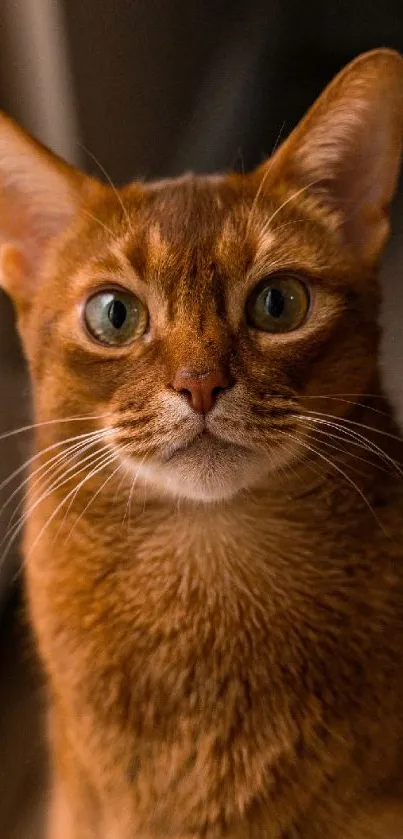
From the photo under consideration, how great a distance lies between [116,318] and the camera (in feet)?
2.76

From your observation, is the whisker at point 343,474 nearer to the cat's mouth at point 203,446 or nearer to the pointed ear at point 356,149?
→ the cat's mouth at point 203,446

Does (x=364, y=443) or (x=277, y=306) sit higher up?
(x=277, y=306)

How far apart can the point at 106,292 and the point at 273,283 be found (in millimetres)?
162

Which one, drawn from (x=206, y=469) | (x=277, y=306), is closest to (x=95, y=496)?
(x=206, y=469)

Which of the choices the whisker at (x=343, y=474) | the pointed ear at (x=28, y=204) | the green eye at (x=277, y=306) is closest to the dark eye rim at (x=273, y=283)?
the green eye at (x=277, y=306)

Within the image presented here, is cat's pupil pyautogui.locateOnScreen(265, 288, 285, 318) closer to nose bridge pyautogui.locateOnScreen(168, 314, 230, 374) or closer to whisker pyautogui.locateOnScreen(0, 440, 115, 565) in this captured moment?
nose bridge pyautogui.locateOnScreen(168, 314, 230, 374)

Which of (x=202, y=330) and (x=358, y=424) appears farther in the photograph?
(x=358, y=424)

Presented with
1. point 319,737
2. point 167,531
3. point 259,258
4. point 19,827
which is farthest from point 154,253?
point 19,827

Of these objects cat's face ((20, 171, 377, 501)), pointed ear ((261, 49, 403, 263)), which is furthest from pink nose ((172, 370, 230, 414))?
pointed ear ((261, 49, 403, 263))

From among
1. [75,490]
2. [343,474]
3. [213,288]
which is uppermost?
[213,288]

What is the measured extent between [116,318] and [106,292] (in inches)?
1.1

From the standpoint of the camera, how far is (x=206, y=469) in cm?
79

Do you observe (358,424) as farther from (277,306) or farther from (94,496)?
(94,496)

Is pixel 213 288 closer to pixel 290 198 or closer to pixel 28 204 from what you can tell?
pixel 290 198
